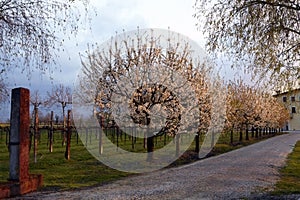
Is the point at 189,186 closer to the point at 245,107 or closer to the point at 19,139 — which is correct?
the point at 19,139

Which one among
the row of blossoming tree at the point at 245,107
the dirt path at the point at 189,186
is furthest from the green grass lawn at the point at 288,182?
the row of blossoming tree at the point at 245,107

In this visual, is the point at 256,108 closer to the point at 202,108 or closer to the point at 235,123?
the point at 235,123

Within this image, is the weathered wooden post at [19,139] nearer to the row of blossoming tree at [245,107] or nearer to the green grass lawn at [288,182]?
the green grass lawn at [288,182]

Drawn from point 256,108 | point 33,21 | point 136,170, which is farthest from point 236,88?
point 33,21

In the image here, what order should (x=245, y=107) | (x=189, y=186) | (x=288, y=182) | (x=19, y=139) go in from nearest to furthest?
(x=19, y=139), (x=189, y=186), (x=288, y=182), (x=245, y=107)

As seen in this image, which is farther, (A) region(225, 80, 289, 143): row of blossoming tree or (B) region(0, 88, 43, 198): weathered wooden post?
(A) region(225, 80, 289, 143): row of blossoming tree

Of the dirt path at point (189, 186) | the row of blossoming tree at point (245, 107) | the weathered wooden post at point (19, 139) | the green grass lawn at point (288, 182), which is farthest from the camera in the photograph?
the row of blossoming tree at point (245, 107)

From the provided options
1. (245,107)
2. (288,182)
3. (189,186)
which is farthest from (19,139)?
(245,107)

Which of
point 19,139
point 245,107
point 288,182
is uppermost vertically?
point 245,107

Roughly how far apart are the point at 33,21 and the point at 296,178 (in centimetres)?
952

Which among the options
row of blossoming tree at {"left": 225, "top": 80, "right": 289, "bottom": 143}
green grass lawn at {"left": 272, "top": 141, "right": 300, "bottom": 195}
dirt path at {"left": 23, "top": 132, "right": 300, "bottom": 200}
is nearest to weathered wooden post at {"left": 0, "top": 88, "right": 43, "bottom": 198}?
dirt path at {"left": 23, "top": 132, "right": 300, "bottom": 200}

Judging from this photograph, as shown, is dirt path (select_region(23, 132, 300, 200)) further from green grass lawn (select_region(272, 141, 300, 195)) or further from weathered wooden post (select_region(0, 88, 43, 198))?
weathered wooden post (select_region(0, 88, 43, 198))

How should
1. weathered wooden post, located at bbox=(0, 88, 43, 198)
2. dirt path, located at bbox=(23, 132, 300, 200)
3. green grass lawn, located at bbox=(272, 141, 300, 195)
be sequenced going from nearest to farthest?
weathered wooden post, located at bbox=(0, 88, 43, 198) → dirt path, located at bbox=(23, 132, 300, 200) → green grass lawn, located at bbox=(272, 141, 300, 195)

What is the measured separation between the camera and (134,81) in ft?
48.3
